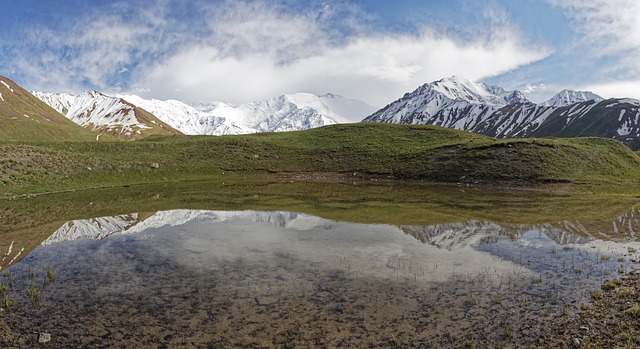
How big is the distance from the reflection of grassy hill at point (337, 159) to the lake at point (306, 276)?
2678cm

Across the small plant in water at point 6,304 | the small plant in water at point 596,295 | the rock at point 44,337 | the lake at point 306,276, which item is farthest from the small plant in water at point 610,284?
the small plant in water at point 6,304

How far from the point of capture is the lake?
12812 mm

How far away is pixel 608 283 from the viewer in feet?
54.9

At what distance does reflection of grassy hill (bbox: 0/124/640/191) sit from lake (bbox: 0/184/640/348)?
26.8 meters

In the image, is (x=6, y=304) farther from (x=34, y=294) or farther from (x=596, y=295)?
(x=596, y=295)

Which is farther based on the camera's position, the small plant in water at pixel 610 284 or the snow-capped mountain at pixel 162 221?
the snow-capped mountain at pixel 162 221

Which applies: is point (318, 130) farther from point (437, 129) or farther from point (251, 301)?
point (251, 301)

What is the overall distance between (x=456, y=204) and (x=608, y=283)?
86.5 feet

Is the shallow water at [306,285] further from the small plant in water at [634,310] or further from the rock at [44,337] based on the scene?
the small plant in water at [634,310]

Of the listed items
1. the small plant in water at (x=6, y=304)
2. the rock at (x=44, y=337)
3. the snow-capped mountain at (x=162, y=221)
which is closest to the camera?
the rock at (x=44, y=337)

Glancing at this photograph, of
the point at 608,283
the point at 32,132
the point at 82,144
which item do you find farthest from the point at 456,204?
the point at 32,132

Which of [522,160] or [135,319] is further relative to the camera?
[522,160]

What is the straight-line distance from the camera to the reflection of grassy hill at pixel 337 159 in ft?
200

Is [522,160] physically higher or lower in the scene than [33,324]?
higher
